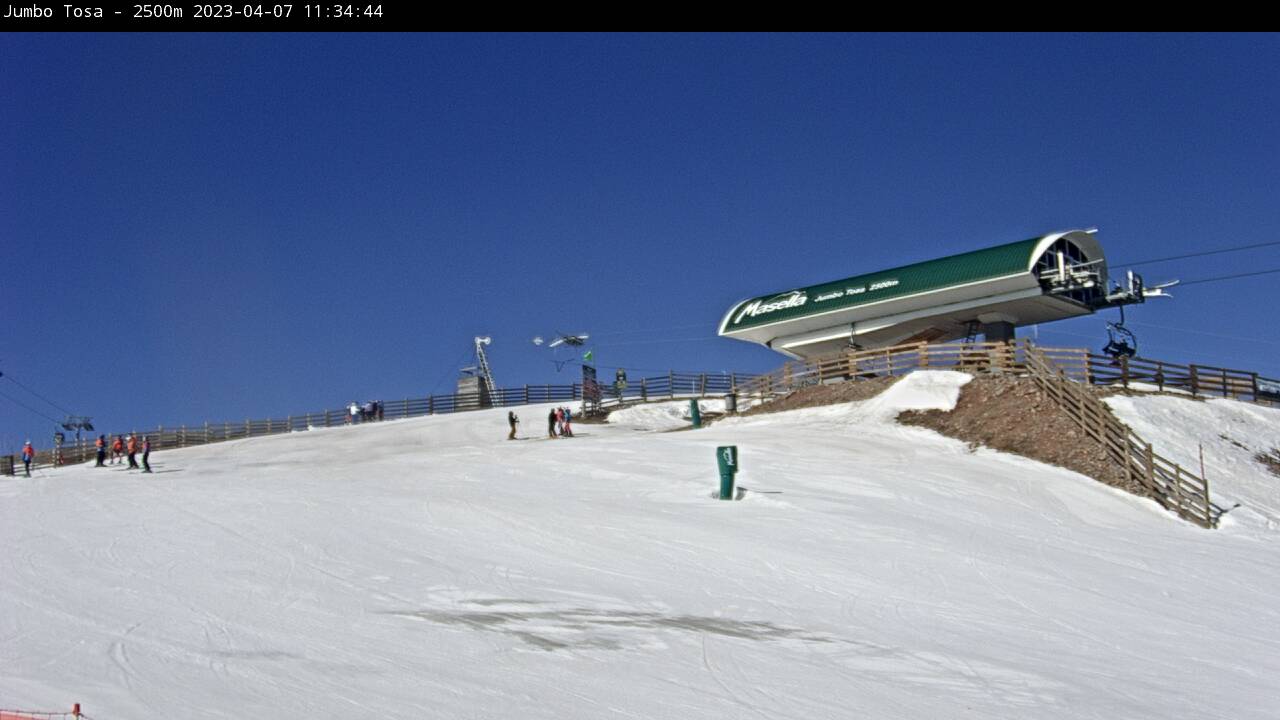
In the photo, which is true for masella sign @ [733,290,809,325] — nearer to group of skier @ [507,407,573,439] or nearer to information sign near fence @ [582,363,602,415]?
information sign near fence @ [582,363,602,415]

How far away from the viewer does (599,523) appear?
61.9 ft

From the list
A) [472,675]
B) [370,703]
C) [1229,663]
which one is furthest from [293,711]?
[1229,663]

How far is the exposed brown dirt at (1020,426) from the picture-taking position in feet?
91.9

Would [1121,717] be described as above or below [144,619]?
below

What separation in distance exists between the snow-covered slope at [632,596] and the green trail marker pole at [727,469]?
509mm

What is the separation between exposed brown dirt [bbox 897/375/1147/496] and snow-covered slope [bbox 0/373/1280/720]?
3.07ft

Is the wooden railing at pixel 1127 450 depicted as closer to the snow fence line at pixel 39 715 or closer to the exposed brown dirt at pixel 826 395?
the exposed brown dirt at pixel 826 395

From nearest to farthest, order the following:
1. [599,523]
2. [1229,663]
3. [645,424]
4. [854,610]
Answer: [1229,663]
[854,610]
[599,523]
[645,424]

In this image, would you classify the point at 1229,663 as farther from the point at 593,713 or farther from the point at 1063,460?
the point at 1063,460

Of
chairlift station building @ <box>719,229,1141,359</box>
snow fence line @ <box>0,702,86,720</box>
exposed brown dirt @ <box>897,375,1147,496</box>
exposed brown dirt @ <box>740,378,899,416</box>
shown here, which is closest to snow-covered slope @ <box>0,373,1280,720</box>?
snow fence line @ <box>0,702,86,720</box>

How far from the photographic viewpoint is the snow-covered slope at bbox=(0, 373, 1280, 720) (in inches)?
359

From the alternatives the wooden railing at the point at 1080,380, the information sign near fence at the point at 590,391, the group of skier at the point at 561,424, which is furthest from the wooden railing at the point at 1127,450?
the information sign near fence at the point at 590,391

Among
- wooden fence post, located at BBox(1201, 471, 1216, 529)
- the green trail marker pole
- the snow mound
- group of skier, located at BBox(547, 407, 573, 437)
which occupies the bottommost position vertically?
wooden fence post, located at BBox(1201, 471, 1216, 529)
